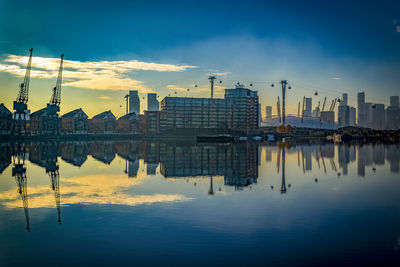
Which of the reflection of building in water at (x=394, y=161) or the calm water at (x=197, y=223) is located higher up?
the calm water at (x=197, y=223)

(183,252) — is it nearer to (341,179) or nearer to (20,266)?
(20,266)

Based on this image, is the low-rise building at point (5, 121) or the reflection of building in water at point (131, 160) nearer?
the reflection of building in water at point (131, 160)

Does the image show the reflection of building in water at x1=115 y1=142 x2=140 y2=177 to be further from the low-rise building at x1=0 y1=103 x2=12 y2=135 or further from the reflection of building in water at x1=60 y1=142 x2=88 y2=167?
the low-rise building at x1=0 y1=103 x2=12 y2=135

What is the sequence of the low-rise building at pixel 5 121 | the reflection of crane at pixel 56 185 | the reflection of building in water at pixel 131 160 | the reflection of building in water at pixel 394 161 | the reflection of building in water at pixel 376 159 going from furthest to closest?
1. the low-rise building at pixel 5 121
2. the reflection of building in water at pixel 376 159
3. the reflection of building in water at pixel 394 161
4. the reflection of building in water at pixel 131 160
5. the reflection of crane at pixel 56 185

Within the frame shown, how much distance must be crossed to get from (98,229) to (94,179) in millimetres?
17507

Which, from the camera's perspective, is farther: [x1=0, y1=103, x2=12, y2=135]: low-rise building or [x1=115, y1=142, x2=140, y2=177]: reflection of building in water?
[x1=0, y1=103, x2=12, y2=135]: low-rise building

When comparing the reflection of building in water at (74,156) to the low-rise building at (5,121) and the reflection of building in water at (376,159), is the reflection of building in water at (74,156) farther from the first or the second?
the low-rise building at (5,121)

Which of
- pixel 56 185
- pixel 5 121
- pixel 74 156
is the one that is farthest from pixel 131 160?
pixel 5 121

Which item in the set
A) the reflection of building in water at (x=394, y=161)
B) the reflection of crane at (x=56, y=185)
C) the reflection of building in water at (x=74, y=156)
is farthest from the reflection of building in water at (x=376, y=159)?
the reflection of building in water at (x=74, y=156)

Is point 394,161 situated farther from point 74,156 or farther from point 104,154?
point 74,156

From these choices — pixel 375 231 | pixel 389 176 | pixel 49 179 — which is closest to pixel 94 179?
pixel 49 179

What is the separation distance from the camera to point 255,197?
2383 centimetres

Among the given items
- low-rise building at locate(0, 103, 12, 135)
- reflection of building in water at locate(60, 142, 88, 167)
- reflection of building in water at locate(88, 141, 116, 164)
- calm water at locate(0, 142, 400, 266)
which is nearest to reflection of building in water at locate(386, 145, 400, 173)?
calm water at locate(0, 142, 400, 266)

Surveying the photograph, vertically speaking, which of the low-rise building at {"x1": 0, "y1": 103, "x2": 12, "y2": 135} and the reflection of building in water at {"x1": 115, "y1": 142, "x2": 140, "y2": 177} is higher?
the low-rise building at {"x1": 0, "y1": 103, "x2": 12, "y2": 135}
